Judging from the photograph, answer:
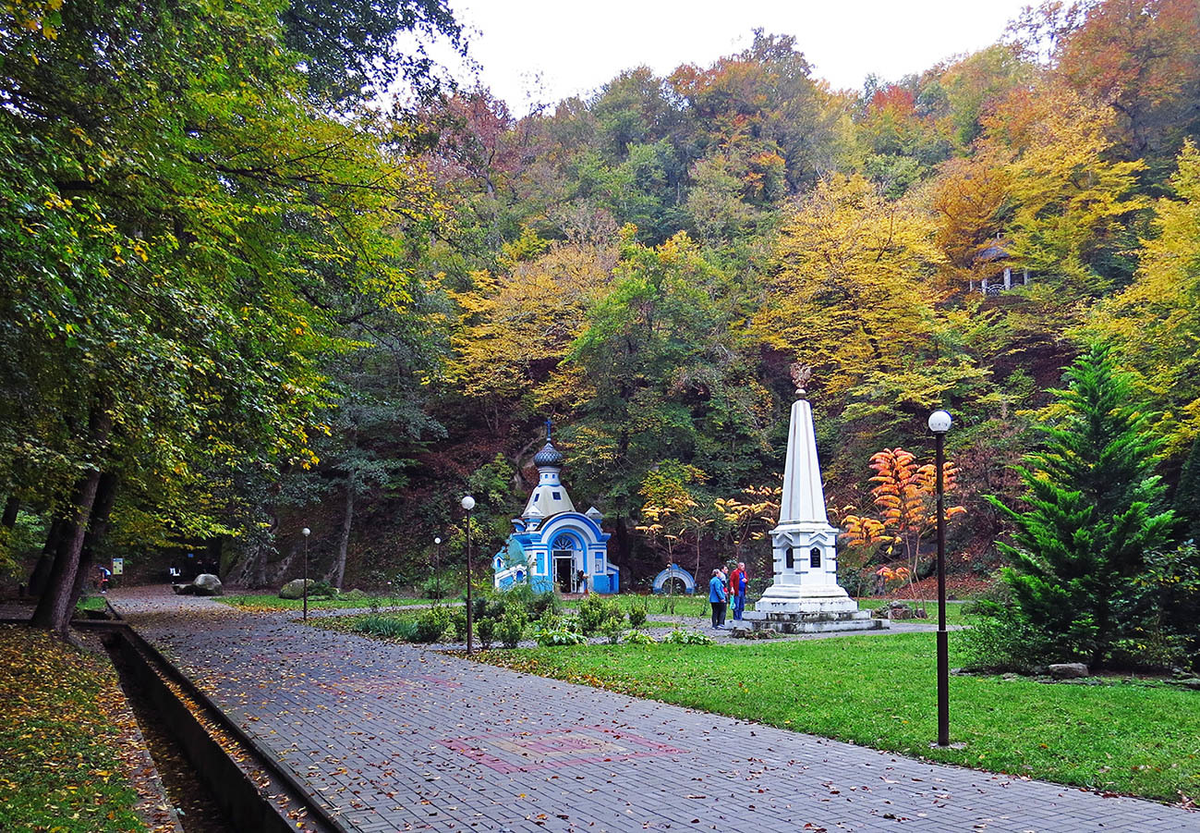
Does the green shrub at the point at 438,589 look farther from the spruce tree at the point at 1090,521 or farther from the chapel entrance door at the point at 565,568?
the spruce tree at the point at 1090,521

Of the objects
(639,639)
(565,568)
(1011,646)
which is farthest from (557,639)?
(565,568)

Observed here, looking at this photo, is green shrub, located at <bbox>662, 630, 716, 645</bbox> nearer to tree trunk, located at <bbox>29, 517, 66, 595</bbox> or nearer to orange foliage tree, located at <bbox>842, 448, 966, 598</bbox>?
orange foliage tree, located at <bbox>842, 448, 966, 598</bbox>

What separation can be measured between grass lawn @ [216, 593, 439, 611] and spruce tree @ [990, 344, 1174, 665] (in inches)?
871

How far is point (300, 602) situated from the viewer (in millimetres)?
31422

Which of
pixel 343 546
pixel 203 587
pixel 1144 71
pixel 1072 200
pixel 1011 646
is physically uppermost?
pixel 1144 71

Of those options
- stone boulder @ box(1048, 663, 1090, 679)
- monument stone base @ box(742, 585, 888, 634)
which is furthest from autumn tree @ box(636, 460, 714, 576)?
stone boulder @ box(1048, 663, 1090, 679)

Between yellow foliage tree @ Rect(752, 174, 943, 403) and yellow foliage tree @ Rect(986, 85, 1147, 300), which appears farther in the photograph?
yellow foliage tree @ Rect(752, 174, 943, 403)

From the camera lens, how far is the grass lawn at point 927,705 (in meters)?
7.25

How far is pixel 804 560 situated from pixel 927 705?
10090 mm

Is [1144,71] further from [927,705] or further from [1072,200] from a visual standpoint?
[927,705]

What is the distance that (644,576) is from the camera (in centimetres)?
3678

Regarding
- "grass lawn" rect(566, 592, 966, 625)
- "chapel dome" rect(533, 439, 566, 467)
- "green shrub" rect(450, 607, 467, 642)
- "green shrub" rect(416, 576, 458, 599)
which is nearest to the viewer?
"green shrub" rect(450, 607, 467, 642)

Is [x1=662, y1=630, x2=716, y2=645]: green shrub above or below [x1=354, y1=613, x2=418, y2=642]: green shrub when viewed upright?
above

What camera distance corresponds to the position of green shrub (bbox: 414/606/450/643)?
1809 centimetres
